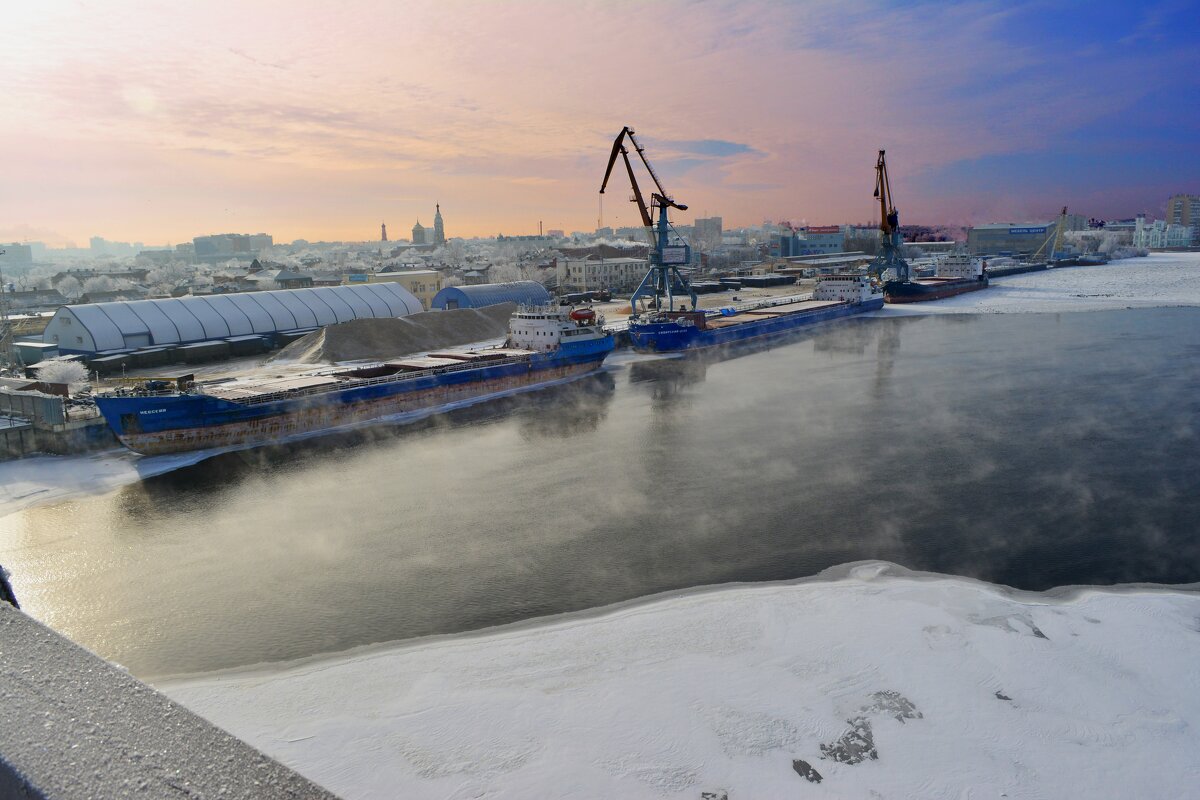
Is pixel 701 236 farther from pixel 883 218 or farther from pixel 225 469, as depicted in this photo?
pixel 225 469

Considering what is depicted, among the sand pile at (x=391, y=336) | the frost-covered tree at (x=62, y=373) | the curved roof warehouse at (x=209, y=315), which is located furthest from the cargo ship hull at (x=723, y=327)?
the frost-covered tree at (x=62, y=373)

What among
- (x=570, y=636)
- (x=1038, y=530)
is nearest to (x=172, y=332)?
(x=570, y=636)

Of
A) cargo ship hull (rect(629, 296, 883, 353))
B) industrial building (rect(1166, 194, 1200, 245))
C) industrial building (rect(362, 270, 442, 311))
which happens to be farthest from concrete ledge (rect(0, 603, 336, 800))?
industrial building (rect(1166, 194, 1200, 245))

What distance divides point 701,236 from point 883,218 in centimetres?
10913

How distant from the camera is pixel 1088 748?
817 cm

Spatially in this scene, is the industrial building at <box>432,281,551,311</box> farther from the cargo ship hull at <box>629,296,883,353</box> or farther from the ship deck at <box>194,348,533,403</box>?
the ship deck at <box>194,348,533,403</box>

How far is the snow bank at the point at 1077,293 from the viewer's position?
55500mm

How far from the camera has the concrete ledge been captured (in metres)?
2.49

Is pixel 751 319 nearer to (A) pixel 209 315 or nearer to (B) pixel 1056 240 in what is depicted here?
(A) pixel 209 315

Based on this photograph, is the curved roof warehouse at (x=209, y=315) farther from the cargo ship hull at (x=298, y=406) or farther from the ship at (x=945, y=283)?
the ship at (x=945, y=283)

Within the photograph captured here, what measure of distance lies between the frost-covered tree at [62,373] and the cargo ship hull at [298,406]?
7409 mm

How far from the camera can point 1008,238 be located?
423ft

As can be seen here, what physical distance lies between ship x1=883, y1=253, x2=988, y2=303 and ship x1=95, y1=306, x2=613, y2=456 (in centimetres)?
3747

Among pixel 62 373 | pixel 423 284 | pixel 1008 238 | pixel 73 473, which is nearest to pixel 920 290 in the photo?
pixel 423 284
